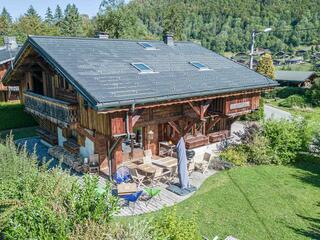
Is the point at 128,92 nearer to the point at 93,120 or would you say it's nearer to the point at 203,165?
the point at 93,120

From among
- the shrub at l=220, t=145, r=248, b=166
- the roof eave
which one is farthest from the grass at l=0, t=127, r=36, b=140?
the shrub at l=220, t=145, r=248, b=166

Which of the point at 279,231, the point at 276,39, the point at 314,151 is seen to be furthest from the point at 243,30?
the point at 279,231

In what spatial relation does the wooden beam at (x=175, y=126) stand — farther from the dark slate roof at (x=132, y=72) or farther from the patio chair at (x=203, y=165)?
the dark slate roof at (x=132, y=72)

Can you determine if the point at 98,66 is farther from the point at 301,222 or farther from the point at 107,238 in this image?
the point at 301,222

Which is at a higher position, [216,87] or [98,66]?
[98,66]

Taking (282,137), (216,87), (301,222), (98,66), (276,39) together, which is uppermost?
(276,39)

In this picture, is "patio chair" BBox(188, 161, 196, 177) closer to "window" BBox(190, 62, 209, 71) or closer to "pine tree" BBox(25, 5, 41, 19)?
"window" BBox(190, 62, 209, 71)
